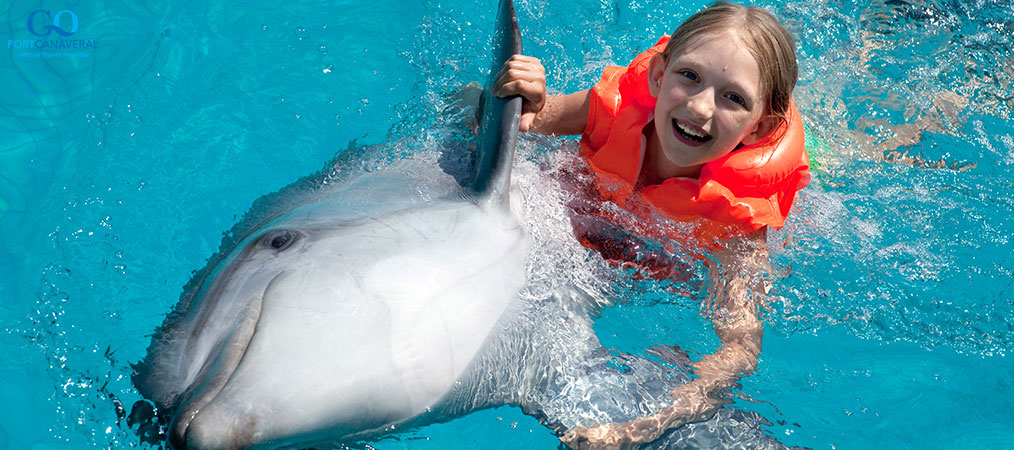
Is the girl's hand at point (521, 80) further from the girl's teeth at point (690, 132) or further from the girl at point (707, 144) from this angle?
the girl's teeth at point (690, 132)

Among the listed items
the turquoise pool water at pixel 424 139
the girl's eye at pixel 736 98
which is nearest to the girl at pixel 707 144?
the girl's eye at pixel 736 98

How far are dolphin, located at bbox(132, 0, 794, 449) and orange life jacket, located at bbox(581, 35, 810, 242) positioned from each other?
0.60 meters

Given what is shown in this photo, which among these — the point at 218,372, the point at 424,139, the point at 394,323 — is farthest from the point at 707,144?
the point at 218,372

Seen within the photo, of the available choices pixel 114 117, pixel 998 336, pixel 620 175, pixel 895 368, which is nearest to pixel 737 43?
pixel 620 175

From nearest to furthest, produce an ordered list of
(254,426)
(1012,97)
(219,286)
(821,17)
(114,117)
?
(254,426)
(219,286)
(114,117)
(1012,97)
(821,17)

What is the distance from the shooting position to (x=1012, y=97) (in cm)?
657

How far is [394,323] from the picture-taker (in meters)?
3.10

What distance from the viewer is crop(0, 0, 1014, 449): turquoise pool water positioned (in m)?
4.52

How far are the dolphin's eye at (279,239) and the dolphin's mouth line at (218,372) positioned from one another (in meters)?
0.34

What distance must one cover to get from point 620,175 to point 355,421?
2.44 metres

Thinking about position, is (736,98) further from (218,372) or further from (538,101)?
(218,372)

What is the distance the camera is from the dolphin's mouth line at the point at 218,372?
2.65m

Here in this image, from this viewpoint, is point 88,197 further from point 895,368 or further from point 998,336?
point 998,336

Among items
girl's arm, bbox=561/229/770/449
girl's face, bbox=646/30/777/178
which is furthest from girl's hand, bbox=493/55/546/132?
girl's arm, bbox=561/229/770/449
